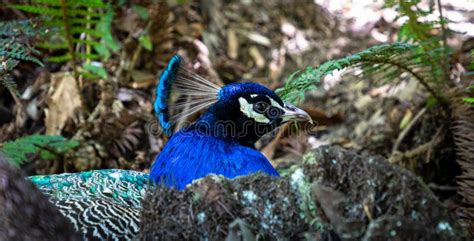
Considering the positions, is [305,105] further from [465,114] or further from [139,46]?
[465,114]

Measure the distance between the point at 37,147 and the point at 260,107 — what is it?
1488mm

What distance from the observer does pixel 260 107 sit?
10.5ft

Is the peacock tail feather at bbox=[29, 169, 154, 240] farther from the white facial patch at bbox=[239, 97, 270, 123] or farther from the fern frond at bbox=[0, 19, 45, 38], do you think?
the fern frond at bbox=[0, 19, 45, 38]

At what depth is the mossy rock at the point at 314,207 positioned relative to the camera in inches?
74.1

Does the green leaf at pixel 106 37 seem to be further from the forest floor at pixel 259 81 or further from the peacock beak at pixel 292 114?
the peacock beak at pixel 292 114

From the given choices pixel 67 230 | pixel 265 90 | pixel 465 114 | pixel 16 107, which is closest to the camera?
pixel 67 230

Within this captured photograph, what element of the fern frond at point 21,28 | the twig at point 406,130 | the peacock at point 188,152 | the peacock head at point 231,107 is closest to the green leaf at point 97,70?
the fern frond at point 21,28

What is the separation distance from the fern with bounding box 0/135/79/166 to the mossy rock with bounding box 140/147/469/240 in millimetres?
1727

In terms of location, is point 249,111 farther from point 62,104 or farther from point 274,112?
point 62,104

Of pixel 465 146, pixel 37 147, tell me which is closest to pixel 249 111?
pixel 465 146

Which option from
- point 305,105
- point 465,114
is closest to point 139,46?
point 305,105

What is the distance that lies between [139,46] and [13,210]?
10.4ft

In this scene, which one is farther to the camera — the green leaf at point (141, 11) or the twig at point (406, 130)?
the green leaf at point (141, 11)

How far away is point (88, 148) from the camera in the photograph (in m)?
4.21
